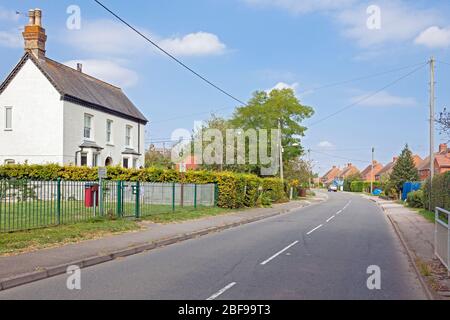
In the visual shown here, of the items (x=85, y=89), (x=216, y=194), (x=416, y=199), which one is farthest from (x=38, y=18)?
(x=416, y=199)

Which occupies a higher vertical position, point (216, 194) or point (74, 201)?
point (74, 201)

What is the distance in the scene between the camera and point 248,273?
919 centimetres

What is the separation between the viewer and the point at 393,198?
177 ft

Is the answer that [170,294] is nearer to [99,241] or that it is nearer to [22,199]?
[99,241]

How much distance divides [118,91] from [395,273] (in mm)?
35562

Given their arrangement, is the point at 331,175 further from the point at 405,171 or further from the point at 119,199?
the point at 119,199

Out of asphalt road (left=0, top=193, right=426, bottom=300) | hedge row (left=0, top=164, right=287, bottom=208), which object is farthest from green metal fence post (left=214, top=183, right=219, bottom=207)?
asphalt road (left=0, top=193, right=426, bottom=300)

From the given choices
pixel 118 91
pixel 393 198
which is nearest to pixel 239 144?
pixel 118 91

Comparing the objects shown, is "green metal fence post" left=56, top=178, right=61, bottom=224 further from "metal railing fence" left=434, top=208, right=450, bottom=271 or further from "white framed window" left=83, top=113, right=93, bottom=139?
"white framed window" left=83, top=113, right=93, bottom=139

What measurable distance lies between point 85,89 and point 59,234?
75.0ft

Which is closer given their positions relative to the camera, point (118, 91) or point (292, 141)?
point (118, 91)

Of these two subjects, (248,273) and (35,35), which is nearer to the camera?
(248,273)

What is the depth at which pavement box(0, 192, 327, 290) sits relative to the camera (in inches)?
343
